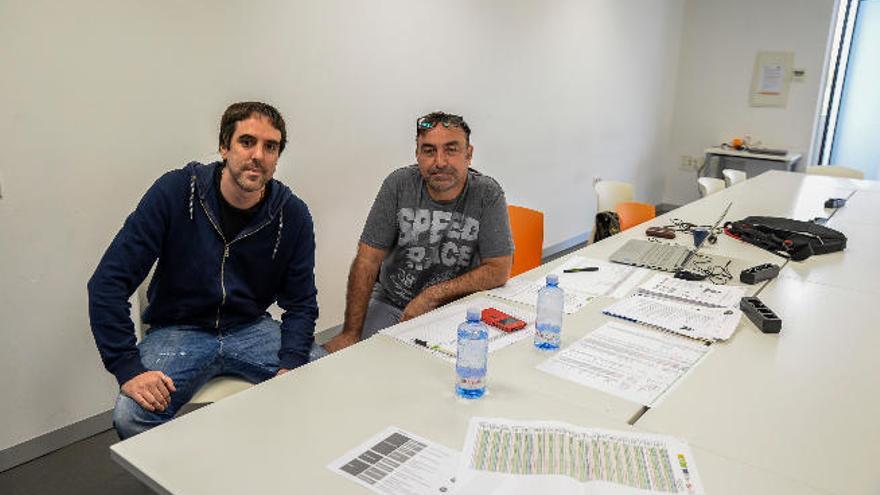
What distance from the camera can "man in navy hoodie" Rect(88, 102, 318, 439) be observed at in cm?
184

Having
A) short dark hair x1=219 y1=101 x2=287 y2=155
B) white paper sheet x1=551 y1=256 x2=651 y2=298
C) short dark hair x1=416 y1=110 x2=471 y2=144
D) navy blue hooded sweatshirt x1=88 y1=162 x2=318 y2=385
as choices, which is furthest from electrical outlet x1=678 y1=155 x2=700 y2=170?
short dark hair x1=219 y1=101 x2=287 y2=155

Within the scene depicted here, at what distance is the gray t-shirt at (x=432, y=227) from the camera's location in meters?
2.35

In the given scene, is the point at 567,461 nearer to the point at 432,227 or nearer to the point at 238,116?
the point at 432,227

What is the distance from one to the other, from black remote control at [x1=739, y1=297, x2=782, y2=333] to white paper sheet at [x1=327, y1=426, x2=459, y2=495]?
1.16 m

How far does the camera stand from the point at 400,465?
113cm

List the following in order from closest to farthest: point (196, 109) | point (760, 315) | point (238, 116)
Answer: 1. point (760, 315)
2. point (238, 116)
3. point (196, 109)

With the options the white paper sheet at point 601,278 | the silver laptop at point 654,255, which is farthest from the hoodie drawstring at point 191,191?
the silver laptop at point 654,255

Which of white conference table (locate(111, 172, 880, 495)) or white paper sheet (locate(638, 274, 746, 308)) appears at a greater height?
white paper sheet (locate(638, 274, 746, 308))

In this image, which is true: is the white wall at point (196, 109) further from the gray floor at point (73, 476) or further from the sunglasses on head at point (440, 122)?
the sunglasses on head at point (440, 122)

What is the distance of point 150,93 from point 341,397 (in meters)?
1.65

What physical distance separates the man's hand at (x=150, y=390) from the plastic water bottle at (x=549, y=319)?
40.5 inches

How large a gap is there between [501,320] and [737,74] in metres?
6.19

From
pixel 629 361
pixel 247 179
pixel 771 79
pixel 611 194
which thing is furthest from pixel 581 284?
pixel 771 79

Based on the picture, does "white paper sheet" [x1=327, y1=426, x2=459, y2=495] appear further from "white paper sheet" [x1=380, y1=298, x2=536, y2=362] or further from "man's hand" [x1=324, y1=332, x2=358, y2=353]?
"man's hand" [x1=324, y1=332, x2=358, y2=353]
